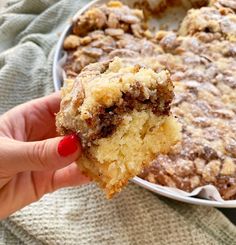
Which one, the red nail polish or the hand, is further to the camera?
the hand

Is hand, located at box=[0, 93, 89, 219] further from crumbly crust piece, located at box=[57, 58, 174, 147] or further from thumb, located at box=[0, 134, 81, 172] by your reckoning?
crumbly crust piece, located at box=[57, 58, 174, 147]

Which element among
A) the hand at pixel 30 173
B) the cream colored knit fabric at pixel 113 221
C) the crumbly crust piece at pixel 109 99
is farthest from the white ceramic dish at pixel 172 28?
the crumbly crust piece at pixel 109 99

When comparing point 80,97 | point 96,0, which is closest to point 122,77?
point 80,97

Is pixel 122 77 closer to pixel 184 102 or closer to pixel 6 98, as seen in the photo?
pixel 184 102

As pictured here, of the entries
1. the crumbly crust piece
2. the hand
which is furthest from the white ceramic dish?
the crumbly crust piece

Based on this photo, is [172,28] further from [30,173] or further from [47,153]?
[47,153]

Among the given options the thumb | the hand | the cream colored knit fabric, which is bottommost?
the cream colored knit fabric

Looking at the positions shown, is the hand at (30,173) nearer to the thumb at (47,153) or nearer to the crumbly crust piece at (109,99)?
the thumb at (47,153)

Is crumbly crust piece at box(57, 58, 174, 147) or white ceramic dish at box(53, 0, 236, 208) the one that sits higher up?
crumbly crust piece at box(57, 58, 174, 147)

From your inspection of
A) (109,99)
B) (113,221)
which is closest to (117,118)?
(109,99)
